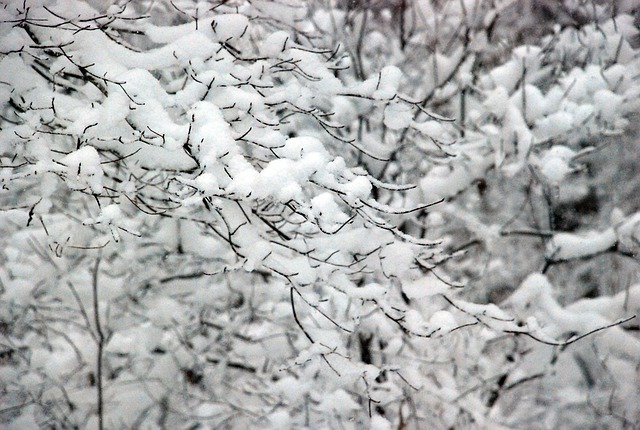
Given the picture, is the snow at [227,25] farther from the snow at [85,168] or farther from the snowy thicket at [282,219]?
the snow at [85,168]

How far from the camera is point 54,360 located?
11.7 ft

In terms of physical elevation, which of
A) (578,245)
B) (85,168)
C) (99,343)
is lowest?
(85,168)

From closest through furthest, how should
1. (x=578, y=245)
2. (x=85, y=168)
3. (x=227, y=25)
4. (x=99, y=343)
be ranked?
(x=85, y=168)
(x=227, y=25)
(x=99, y=343)
(x=578, y=245)

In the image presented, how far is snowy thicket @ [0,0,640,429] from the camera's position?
6.49 ft

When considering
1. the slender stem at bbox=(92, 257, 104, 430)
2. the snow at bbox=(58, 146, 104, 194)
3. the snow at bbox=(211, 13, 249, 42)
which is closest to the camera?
the snow at bbox=(58, 146, 104, 194)

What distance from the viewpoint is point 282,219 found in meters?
2.25

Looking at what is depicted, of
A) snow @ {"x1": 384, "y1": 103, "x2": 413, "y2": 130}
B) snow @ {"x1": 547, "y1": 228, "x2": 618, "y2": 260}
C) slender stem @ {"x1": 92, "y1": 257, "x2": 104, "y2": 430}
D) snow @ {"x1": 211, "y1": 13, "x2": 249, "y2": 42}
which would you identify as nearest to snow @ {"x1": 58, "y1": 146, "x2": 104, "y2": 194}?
snow @ {"x1": 211, "y1": 13, "x2": 249, "y2": 42}

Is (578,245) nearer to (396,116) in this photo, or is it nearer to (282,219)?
(396,116)

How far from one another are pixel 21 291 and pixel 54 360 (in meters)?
0.56

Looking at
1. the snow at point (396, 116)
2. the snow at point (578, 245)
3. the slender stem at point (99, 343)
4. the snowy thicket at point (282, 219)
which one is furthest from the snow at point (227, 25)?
the snow at point (578, 245)

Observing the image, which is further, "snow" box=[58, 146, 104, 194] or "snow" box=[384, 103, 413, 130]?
"snow" box=[384, 103, 413, 130]

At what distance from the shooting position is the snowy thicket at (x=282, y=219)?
77.9 inches

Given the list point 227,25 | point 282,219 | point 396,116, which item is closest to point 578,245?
point 396,116

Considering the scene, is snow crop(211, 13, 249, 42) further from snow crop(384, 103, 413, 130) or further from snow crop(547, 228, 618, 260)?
snow crop(547, 228, 618, 260)
